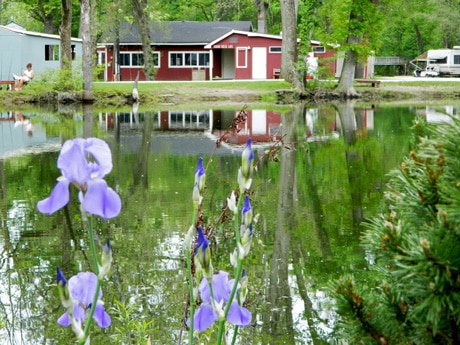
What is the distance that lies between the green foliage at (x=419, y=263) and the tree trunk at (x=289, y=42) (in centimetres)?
4105

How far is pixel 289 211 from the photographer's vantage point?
11406 millimetres

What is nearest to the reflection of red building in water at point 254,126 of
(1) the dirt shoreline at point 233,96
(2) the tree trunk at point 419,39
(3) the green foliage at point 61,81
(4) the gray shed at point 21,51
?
(1) the dirt shoreline at point 233,96

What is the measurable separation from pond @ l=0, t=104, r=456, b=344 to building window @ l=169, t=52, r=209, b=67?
1502 inches

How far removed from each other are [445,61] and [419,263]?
6802 cm

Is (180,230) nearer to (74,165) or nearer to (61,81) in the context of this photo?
(74,165)

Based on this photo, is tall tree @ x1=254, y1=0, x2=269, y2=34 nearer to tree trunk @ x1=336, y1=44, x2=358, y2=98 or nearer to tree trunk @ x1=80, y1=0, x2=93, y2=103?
tree trunk @ x1=336, y1=44, x2=358, y2=98

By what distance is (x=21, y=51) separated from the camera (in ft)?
154

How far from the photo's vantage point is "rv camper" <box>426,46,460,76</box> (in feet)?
218

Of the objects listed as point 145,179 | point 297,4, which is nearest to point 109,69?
point 297,4

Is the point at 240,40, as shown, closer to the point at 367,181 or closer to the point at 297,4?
the point at 297,4

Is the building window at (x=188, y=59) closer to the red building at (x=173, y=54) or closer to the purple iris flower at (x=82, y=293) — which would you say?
the red building at (x=173, y=54)

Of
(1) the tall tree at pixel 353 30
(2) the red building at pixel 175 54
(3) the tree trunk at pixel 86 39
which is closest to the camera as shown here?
(3) the tree trunk at pixel 86 39

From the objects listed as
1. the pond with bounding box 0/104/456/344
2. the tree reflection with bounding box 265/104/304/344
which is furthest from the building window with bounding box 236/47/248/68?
the tree reflection with bounding box 265/104/304/344

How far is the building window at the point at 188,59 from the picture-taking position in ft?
198
